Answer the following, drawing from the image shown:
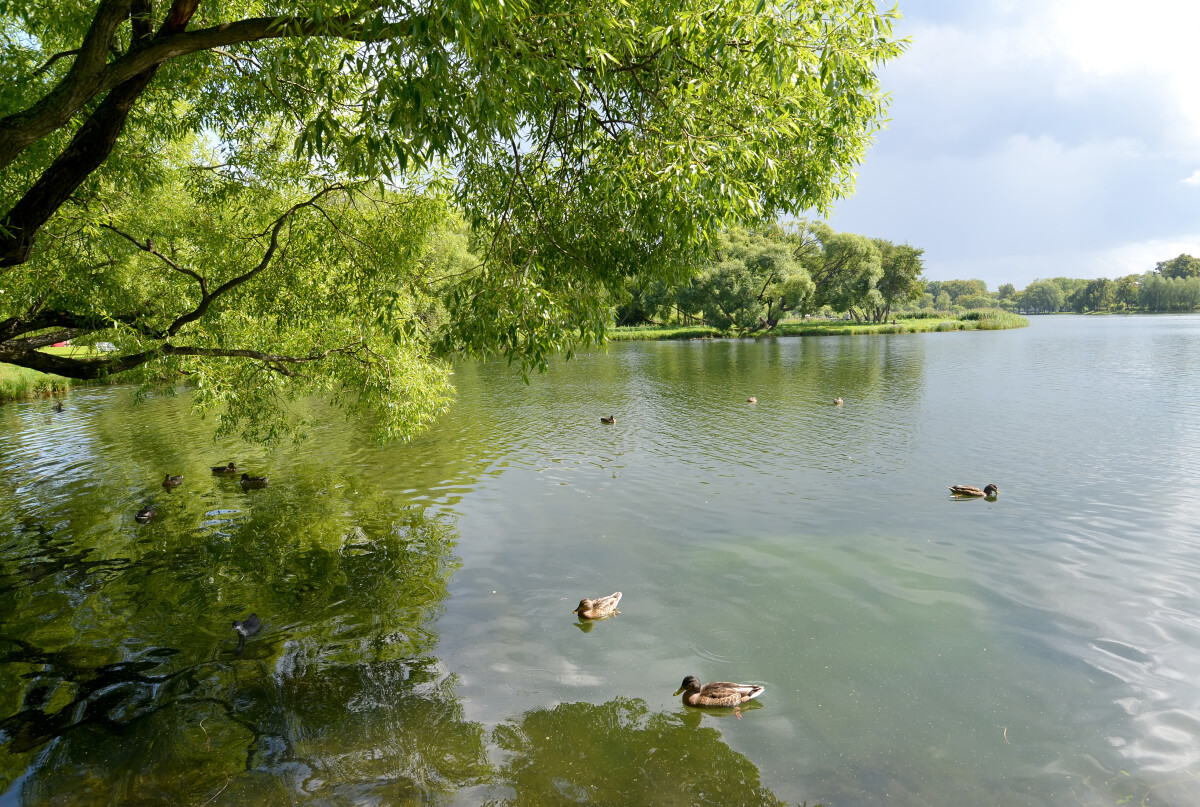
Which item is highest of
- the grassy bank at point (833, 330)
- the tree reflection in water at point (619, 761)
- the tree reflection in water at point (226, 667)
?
the grassy bank at point (833, 330)

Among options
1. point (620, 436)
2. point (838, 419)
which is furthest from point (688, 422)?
point (838, 419)

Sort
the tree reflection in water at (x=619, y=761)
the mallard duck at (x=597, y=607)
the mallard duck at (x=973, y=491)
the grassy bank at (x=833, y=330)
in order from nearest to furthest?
the tree reflection in water at (x=619, y=761), the mallard duck at (x=597, y=607), the mallard duck at (x=973, y=491), the grassy bank at (x=833, y=330)

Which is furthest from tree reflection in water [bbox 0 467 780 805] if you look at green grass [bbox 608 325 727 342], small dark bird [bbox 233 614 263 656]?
green grass [bbox 608 325 727 342]

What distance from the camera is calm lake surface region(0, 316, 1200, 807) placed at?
6535mm

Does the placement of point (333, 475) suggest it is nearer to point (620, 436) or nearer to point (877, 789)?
point (620, 436)

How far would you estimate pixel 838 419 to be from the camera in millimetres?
25391

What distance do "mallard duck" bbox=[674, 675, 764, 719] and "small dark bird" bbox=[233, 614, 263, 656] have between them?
246 inches

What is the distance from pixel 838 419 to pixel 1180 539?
44.0 ft

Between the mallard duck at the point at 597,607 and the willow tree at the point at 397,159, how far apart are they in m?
4.28

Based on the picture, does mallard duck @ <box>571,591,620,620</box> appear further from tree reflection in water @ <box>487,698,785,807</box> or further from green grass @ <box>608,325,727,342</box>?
green grass @ <box>608,325,727,342</box>

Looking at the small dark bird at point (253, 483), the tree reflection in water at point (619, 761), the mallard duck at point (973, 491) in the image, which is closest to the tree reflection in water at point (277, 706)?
the tree reflection in water at point (619, 761)

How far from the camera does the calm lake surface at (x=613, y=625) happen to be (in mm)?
6535

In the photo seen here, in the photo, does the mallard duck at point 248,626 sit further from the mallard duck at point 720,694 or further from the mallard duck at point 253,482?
the mallard duck at point 253,482

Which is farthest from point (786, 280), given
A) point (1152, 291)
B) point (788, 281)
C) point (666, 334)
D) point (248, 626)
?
point (1152, 291)
